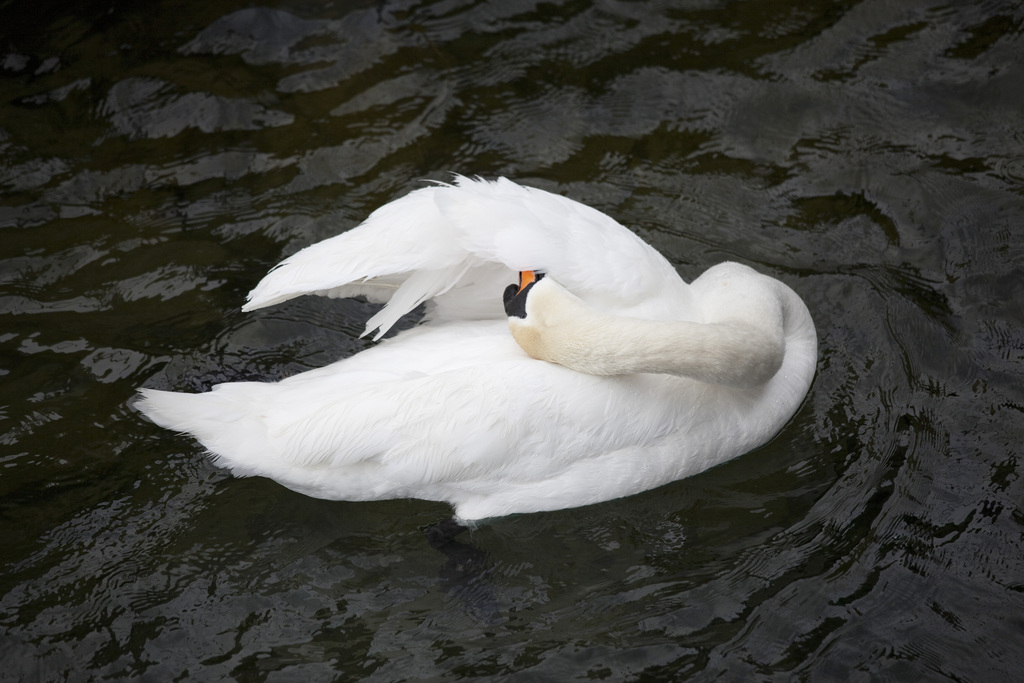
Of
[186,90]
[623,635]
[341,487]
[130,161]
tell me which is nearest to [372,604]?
[341,487]

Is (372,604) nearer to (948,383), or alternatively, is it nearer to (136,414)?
(136,414)

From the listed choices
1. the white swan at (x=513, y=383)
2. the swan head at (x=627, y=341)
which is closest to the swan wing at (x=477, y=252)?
the white swan at (x=513, y=383)

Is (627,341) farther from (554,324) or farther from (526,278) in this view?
(526,278)

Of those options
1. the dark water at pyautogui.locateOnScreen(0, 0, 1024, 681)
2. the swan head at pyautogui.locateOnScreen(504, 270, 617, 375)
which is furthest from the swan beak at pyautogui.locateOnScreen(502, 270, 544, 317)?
the dark water at pyautogui.locateOnScreen(0, 0, 1024, 681)

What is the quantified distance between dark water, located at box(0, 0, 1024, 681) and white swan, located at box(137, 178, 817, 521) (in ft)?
1.15

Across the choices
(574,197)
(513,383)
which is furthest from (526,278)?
(574,197)

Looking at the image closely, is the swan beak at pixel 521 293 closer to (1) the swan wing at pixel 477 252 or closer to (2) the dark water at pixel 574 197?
(1) the swan wing at pixel 477 252

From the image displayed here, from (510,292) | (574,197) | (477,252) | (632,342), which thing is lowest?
(574,197)

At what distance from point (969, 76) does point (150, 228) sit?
540 cm

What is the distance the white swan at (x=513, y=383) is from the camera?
3898 millimetres

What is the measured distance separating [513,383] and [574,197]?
2.25m

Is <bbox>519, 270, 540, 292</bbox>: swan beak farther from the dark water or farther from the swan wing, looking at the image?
the dark water

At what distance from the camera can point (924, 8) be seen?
22.1 ft

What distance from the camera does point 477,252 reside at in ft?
13.0
